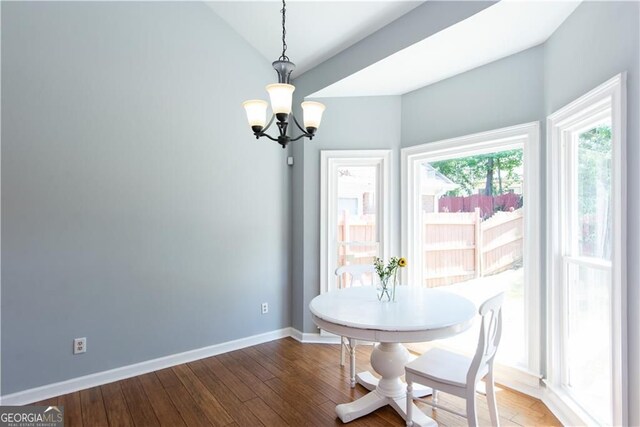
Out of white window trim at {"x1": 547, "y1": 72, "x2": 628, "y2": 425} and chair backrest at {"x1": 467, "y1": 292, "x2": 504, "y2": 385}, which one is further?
chair backrest at {"x1": 467, "y1": 292, "x2": 504, "y2": 385}

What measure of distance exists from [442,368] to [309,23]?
9.35 ft

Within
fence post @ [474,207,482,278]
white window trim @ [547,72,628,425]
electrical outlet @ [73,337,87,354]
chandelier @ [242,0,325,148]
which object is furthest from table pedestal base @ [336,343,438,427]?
electrical outlet @ [73,337,87,354]

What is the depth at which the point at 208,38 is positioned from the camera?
3.21 metres

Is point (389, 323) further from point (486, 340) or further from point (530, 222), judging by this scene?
point (530, 222)

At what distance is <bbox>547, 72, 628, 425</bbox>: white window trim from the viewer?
1573 millimetres

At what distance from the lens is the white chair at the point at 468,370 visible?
5.61ft

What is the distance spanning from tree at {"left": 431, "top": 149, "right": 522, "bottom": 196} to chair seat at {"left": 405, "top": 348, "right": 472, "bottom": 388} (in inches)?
57.6

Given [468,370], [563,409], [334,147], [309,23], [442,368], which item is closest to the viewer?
[468,370]

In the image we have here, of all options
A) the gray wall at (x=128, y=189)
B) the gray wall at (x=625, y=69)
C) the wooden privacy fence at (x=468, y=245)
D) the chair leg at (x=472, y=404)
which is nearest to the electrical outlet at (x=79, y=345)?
the gray wall at (x=128, y=189)

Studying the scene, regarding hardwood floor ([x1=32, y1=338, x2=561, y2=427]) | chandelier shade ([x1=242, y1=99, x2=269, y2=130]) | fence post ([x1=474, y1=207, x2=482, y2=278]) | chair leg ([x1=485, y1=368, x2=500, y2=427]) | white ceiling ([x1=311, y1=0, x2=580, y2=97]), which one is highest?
white ceiling ([x1=311, y1=0, x2=580, y2=97])

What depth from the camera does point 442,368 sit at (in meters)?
1.90

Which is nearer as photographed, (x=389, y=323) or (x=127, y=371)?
(x=389, y=323)

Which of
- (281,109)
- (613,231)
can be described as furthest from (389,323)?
(281,109)
